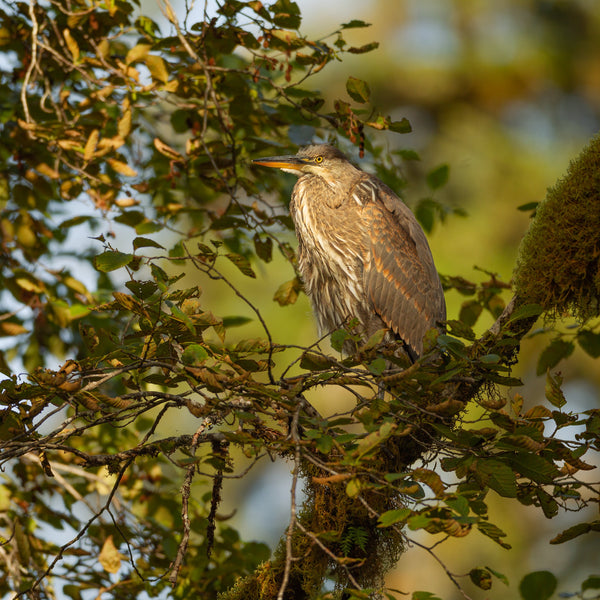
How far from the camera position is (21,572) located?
3051mm

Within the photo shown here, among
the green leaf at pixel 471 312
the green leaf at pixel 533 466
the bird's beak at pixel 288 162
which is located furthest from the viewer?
the bird's beak at pixel 288 162

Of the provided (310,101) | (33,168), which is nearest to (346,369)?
(310,101)

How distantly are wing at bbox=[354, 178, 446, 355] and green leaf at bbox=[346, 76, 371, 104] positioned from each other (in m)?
1.11

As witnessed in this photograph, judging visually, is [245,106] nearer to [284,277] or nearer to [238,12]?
[238,12]

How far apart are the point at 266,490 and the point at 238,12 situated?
6.29 meters

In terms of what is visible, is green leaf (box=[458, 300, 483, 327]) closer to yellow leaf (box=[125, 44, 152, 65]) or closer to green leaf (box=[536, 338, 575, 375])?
green leaf (box=[536, 338, 575, 375])

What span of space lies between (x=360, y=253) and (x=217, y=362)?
77.2 inches

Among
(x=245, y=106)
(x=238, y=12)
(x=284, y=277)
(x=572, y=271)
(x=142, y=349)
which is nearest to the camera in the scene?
(x=142, y=349)

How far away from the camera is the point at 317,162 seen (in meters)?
4.18

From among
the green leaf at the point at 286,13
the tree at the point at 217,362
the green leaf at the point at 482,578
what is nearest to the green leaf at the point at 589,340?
the tree at the point at 217,362

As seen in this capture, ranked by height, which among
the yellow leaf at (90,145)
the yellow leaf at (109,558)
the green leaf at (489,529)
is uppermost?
the yellow leaf at (90,145)

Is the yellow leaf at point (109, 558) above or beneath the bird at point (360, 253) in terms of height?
beneath

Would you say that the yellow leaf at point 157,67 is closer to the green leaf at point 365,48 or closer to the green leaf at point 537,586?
the green leaf at point 365,48

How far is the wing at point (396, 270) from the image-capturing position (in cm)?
384
